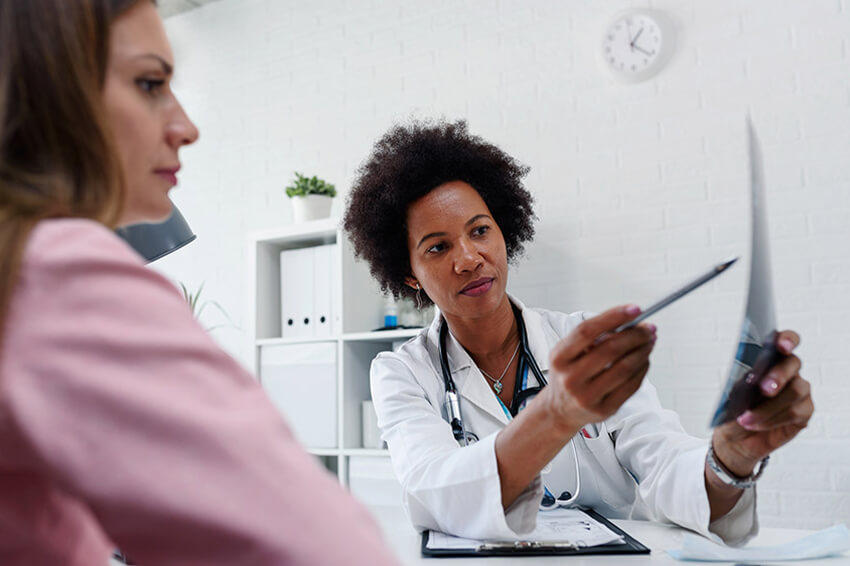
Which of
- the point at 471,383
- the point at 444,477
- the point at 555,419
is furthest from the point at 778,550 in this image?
the point at 471,383

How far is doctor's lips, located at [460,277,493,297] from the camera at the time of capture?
1.71 meters

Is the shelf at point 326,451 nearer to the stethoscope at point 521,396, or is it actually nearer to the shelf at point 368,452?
the shelf at point 368,452

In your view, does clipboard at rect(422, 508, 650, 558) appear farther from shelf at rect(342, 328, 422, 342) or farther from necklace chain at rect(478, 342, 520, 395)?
shelf at rect(342, 328, 422, 342)

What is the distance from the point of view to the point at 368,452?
2934mm

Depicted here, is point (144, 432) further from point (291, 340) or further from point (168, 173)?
point (291, 340)

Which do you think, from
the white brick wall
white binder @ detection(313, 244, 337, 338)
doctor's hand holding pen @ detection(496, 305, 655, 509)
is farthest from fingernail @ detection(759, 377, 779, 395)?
white binder @ detection(313, 244, 337, 338)

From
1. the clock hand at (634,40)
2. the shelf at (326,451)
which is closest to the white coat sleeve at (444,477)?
the shelf at (326,451)

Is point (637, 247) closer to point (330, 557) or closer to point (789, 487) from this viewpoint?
point (789, 487)

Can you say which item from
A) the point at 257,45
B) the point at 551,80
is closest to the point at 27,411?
the point at 551,80

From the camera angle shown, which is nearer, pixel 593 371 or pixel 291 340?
pixel 593 371

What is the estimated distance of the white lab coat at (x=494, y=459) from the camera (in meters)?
1.15

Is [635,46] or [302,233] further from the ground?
[635,46]

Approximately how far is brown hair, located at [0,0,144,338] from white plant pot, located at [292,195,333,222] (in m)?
2.78

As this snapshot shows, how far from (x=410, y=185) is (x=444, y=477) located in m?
0.89
